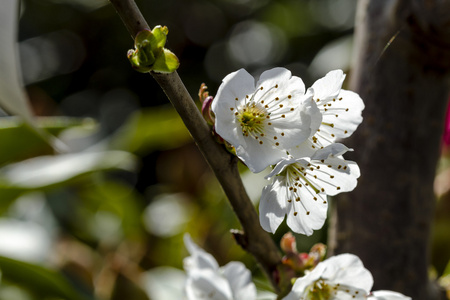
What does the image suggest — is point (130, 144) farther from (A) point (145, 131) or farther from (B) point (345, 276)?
(B) point (345, 276)

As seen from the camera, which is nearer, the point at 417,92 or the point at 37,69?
the point at 417,92

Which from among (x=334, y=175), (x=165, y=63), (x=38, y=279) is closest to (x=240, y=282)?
(x=334, y=175)

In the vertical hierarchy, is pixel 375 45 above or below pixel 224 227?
above

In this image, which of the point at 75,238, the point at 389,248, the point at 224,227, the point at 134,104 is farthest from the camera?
the point at 134,104

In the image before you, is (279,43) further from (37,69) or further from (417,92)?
(417,92)

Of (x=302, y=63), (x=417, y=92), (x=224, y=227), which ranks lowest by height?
(x=302, y=63)

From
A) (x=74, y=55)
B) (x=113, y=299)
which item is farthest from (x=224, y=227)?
(x=74, y=55)

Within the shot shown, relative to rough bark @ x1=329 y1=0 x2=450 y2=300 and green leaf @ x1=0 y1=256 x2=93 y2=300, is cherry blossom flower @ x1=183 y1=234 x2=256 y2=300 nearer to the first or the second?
rough bark @ x1=329 y1=0 x2=450 y2=300

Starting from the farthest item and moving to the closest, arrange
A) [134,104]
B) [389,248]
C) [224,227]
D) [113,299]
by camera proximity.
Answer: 1. [134,104]
2. [224,227]
3. [113,299]
4. [389,248]
